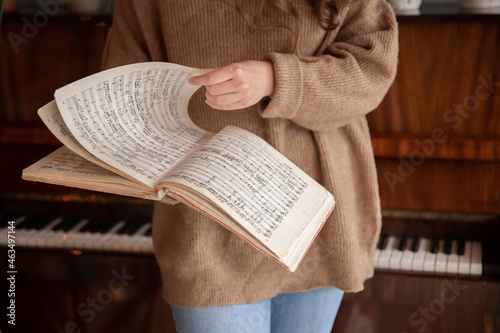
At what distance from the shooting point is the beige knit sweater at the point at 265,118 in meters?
1.06

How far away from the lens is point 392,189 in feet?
6.13

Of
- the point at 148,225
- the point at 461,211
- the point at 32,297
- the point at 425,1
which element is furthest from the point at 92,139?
the point at 425,1

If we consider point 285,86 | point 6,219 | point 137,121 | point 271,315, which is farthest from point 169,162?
point 6,219

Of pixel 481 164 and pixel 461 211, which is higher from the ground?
pixel 481 164

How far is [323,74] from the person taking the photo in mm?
1009

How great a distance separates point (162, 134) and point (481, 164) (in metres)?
1.24

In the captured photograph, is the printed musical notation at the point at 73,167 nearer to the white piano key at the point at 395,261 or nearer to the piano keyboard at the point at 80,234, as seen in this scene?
the piano keyboard at the point at 80,234

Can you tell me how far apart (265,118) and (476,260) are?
1052 mm

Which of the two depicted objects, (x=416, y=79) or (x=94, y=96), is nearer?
(x=94, y=96)

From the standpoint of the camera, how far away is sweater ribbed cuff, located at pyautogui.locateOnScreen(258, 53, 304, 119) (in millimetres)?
953

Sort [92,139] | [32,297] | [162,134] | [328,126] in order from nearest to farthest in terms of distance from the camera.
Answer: [92,139] → [162,134] → [328,126] → [32,297]

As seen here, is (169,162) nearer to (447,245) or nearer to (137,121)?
(137,121)

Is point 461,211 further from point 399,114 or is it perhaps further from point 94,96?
point 94,96

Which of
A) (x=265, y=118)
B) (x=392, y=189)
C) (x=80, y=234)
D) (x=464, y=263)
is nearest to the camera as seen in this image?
(x=265, y=118)
